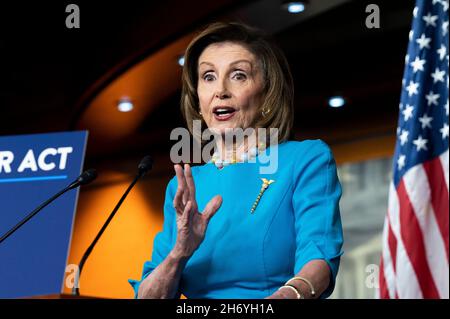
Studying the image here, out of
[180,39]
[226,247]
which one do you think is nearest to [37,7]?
[180,39]

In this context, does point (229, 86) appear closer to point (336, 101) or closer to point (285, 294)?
point (285, 294)

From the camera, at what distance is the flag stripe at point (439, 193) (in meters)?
1.89

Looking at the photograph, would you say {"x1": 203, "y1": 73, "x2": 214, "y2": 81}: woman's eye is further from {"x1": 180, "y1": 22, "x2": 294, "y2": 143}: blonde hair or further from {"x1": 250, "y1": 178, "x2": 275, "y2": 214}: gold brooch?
{"x1": 250, "y1": 178, "x2": 275, "y2": 214}: gold brooch

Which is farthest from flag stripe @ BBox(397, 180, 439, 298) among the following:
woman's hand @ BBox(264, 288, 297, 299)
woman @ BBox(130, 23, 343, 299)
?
woman's hand @ BBox(264, 288, 297, 299)

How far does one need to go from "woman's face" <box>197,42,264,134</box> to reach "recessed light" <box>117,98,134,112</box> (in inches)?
177

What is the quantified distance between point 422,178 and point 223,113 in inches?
23.5

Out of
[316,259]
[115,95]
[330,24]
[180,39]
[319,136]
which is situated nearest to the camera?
[316,259]

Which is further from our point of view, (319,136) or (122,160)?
(122,160)

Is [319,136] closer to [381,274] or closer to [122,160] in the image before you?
[122,160]

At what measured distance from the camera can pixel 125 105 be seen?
6.92 meters

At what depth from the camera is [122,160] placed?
8102mm

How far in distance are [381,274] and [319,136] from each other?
5.18 m

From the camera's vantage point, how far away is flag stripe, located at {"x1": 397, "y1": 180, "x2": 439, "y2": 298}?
1.85 metres

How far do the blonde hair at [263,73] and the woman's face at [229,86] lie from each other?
0.02 meters
